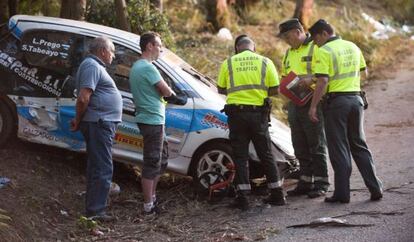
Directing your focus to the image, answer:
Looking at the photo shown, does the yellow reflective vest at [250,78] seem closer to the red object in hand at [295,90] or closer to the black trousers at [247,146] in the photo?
the black trousers at [247,146]

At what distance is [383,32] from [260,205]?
19967mm

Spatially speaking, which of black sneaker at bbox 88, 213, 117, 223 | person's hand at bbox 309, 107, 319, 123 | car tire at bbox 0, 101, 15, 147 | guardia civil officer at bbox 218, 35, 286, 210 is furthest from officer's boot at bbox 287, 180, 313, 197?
car tire at bbox 0, 101, 15, 147

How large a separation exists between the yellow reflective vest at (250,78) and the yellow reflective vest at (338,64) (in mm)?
538

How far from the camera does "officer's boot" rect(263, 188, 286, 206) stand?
25.3ft

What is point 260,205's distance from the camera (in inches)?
309

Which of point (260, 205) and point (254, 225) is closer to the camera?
point (254, 225)

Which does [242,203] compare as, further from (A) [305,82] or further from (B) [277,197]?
(A) [305,82]

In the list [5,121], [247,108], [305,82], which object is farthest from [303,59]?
[5,121]

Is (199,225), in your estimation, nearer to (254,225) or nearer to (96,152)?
(254,225)

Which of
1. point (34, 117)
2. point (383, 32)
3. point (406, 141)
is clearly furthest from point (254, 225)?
point (383, 32)

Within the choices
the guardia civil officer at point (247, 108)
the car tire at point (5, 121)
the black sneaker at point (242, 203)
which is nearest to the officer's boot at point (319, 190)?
the guardia civil officer at point (247, 108)

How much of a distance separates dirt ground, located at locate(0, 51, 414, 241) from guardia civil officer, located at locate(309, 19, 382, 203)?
30cm

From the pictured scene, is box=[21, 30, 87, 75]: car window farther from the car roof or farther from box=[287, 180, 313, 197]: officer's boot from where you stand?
box=[287, 180, 313, 197]: officer's boot

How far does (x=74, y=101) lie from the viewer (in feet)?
27.0
